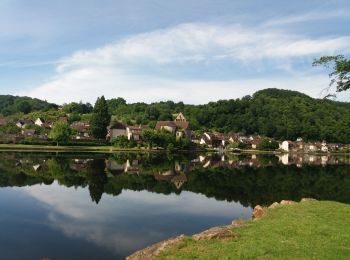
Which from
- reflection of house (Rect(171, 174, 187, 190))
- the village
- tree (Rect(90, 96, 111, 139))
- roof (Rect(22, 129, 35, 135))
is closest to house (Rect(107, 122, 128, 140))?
the village

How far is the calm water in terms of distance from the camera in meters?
21.0

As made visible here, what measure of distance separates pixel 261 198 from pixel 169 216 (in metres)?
13.2

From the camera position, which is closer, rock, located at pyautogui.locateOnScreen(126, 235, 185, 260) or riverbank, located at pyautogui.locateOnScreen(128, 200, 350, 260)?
riverbank, located at pyautogui.locateOnScreen(128, 200, 350, 260)

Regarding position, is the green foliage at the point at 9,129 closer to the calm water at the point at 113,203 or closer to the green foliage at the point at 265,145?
the calm water at the point at 113,203

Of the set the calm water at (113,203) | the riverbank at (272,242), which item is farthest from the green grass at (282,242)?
the calm water at (113,203)

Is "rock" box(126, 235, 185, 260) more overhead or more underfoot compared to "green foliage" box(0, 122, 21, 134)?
more underfoot

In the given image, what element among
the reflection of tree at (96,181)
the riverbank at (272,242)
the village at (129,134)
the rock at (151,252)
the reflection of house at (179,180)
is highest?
the village at (129,134)

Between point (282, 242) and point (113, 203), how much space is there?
2010 centimetres

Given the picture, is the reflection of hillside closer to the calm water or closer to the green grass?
the calm water

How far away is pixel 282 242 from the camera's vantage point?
15.6 metres

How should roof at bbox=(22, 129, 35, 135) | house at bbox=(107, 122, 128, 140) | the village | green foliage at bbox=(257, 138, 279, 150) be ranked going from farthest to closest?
green foliage at bbox=(257, 138, 279, 150)
house at bbox=(107, 122, 128, 140)
roof at bbox=(22, 129, 35, 135)
the village

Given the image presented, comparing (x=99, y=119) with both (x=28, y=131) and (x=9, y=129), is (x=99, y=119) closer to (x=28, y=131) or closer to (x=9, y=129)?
(x=28, y=131)

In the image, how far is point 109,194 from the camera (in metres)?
37.6

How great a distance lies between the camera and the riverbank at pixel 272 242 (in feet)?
46.5
